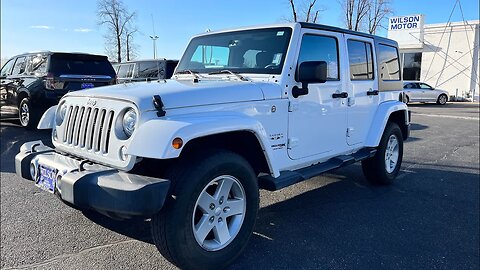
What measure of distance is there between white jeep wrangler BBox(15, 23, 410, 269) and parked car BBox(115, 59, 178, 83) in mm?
6925

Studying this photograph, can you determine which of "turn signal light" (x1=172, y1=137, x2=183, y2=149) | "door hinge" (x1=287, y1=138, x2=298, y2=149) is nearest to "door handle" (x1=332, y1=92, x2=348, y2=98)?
"door hinge" (x1=287, y1=138, x2=298, y2=149)

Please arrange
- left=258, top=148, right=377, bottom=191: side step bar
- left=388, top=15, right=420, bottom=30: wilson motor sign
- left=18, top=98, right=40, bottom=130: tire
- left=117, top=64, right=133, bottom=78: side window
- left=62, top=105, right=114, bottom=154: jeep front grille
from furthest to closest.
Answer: left=388, top=15, right=420, bottom=30: wilson motor sign, left=117, top=64, right=133, bottom=78: side window, left=18, top=98, right=40, bottom=130: tire, left=258, top=148, right=377, bottom=191: side step bar, left=62, top=105, right=114, bottom=154: jeep front grille

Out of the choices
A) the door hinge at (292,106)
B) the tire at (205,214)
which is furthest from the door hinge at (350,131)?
the tire at (205,214)

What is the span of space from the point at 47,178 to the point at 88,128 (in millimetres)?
512

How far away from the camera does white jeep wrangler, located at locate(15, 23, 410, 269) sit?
266 centimetres

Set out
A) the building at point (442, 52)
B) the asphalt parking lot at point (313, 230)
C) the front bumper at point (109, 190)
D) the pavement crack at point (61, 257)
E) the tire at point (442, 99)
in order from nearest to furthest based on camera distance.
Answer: the front bumper at point (109, 190) < the pavement crack at point (61, 257) < the asphalt parking lot at point (313, 230) < the tire at point (442, 99) < the building at point (442, 52)

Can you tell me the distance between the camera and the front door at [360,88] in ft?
15.5

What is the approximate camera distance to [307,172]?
3.95 metres

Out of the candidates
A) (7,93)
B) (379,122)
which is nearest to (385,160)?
(379,122)

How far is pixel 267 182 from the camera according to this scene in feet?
11.3

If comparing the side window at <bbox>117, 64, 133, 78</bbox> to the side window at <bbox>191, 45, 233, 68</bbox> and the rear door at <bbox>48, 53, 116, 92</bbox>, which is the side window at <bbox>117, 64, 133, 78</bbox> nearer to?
the rear door at <bbox>48, 53, 116, 92</bbox>

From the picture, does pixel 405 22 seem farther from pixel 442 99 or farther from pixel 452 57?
pixel 442 99

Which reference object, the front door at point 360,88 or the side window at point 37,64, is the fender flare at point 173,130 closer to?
the front door at point 360,88

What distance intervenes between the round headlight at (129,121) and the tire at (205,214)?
0.42 metres
